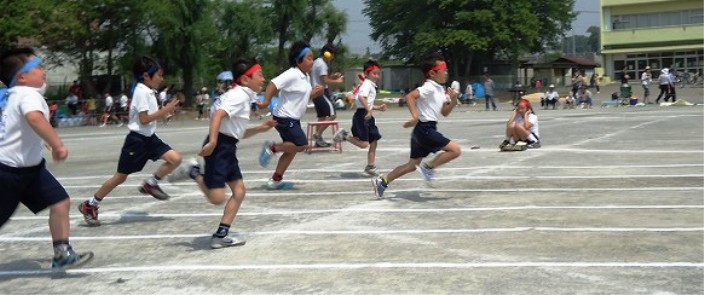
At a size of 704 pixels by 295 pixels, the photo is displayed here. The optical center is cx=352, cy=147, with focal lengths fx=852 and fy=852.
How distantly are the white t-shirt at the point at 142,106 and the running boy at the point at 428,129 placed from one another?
2.73 meters

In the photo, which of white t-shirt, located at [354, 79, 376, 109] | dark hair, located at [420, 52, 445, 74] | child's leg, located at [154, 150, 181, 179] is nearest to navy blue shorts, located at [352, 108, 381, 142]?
white t-shirt, located at [354, 79, 376, 109]

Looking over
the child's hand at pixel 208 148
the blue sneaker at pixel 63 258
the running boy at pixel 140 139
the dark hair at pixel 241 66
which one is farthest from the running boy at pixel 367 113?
the blue sneaker at pixel 63 258

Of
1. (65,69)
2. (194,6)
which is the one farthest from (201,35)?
(65,69)

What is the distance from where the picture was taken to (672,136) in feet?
58.8

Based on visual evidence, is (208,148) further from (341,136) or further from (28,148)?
(341,136)

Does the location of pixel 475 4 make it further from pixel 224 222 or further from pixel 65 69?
pixel 224 222

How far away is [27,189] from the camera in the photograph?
6312 mm

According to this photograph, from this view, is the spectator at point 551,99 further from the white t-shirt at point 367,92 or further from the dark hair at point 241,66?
the dark hair at point 241,66

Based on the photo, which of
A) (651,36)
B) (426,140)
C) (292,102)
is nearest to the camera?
(426,140)

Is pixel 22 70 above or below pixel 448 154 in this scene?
above

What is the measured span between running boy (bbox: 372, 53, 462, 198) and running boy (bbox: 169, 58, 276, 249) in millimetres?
2426

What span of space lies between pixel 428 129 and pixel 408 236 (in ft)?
8.54

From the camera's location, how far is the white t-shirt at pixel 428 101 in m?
9.96

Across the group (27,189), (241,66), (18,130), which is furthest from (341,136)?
(18,130)
